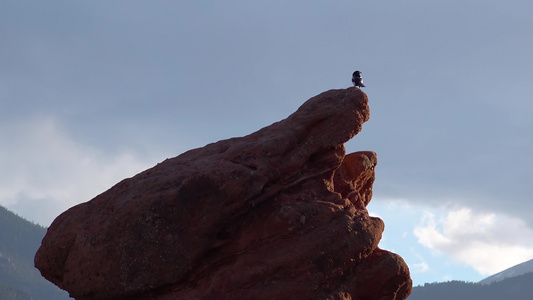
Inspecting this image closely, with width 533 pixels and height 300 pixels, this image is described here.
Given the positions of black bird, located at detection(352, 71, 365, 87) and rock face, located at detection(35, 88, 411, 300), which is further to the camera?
black bird, located at detection(352, 71, 365, 87)

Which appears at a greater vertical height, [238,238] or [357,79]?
[357,79]

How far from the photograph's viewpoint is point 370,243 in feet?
86.4

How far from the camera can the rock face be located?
82.8ft

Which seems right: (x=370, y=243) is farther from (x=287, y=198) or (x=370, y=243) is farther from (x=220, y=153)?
(x=220, y=153)

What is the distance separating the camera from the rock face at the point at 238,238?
25234 mm

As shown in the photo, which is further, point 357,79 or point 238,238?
point 357,79

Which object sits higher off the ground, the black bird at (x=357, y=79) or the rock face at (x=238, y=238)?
the black bird at (x=357, y=79)

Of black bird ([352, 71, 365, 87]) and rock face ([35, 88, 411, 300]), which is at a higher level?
black bird ([352, 71, 365, 87])

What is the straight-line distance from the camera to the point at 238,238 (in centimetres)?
2645

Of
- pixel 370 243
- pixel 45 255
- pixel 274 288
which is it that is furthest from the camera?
pixel 45 255

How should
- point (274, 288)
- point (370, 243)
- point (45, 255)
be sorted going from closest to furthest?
point (274, 288)
point (370, 243)
point (45, 255)

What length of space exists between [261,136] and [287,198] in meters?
3.21

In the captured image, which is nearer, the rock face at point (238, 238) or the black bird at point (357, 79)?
the rock face at point (238, 238)

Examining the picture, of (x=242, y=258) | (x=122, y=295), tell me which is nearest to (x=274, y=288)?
(x=242, y=258)
